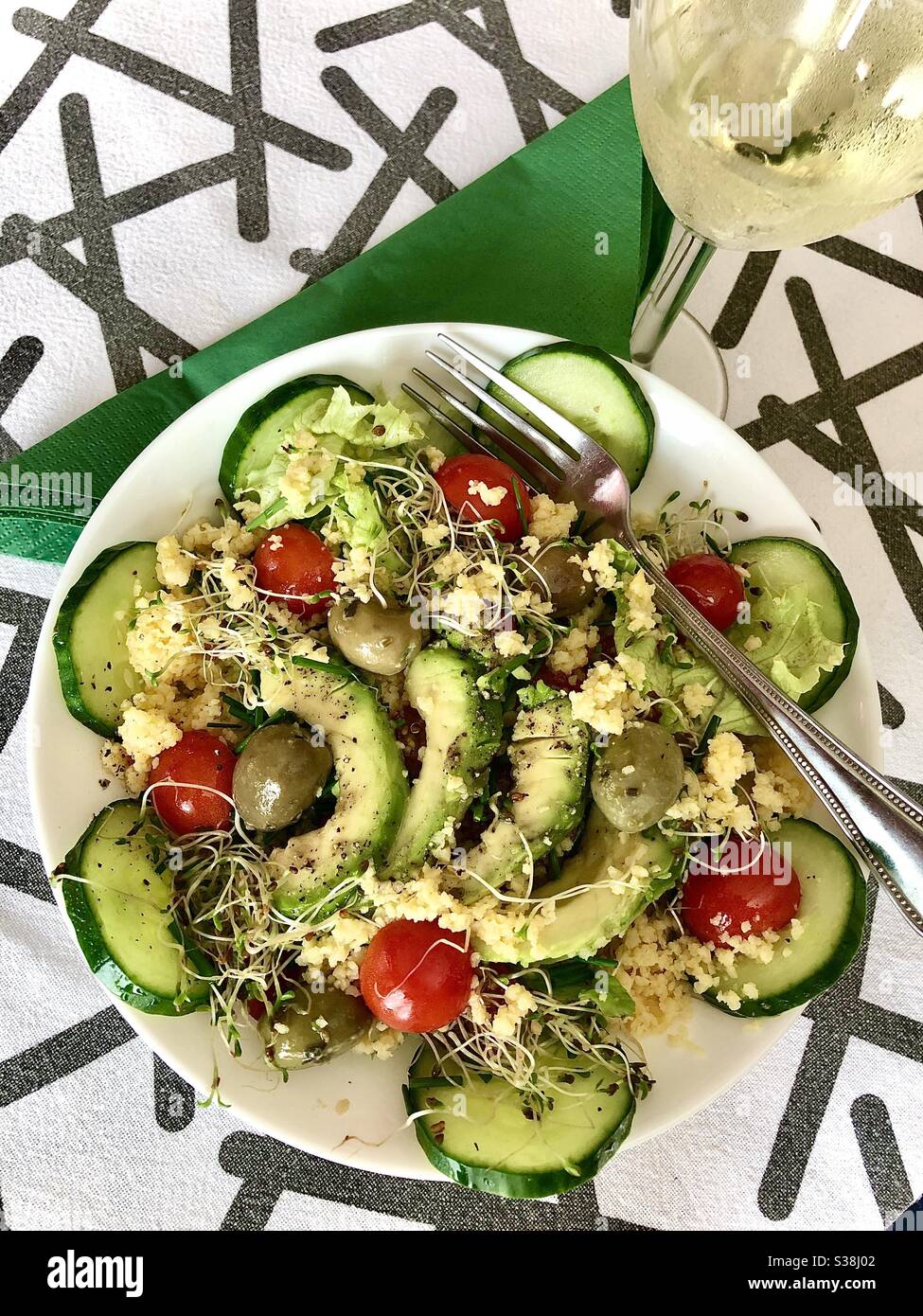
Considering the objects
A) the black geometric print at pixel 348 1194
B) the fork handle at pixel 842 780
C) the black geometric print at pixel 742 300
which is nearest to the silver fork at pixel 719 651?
the fork handle at pixel 842 780

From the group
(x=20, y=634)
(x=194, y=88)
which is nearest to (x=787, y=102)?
(x=194, y=88)

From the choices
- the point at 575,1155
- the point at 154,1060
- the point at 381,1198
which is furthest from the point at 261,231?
the point at 381,1198

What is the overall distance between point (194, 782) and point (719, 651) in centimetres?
76

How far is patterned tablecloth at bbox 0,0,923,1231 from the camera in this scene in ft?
5.28

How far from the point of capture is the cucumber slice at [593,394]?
144cm

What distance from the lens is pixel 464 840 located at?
1.36m

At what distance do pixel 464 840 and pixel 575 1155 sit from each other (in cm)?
43

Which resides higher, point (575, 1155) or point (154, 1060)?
point (575, 1155)

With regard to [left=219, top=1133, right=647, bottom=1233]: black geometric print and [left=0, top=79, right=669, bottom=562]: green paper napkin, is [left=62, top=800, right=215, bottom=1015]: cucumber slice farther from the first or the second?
[left=0, top=79, right=669, bottom=562]: green paper napkin

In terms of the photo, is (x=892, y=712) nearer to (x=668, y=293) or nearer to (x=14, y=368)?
(x=668, y=293)

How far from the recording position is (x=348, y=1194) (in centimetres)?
162

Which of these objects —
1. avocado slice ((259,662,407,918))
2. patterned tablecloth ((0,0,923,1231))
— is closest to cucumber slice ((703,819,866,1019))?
patterned tablecloth ((0,0,923,1231))
